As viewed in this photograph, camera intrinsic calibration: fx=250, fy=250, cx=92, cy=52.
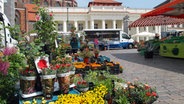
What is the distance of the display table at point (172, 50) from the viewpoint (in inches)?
602

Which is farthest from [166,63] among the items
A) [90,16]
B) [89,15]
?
[89,15]

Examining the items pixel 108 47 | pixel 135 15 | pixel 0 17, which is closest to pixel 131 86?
pixel 0 17

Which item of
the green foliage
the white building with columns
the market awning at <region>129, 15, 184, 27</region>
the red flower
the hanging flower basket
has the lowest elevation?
the hanging flower basket

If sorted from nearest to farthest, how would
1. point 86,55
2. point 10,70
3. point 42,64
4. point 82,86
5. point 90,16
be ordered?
point 10,70
point 42,64
point 82,86
point 86,55
point 90,16

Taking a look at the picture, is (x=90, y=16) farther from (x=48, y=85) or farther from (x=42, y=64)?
(x=48, y=85)

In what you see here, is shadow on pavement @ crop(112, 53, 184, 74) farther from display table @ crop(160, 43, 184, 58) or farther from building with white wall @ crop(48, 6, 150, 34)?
building with white wall @ crop(48, 6, 150, 34)

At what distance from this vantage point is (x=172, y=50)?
16.2 m

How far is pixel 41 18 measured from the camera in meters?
6.16

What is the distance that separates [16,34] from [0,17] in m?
6.56

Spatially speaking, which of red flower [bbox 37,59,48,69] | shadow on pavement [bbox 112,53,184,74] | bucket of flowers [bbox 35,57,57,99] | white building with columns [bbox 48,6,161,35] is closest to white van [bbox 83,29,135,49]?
white building with columns [bbox 48,6,161,35]

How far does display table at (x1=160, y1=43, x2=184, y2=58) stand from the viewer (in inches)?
602

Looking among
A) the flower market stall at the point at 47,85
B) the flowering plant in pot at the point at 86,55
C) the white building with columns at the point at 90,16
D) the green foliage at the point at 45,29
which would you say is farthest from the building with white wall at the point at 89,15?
the flower market stall at the point at 47,85

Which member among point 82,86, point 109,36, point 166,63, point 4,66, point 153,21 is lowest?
point 166,63

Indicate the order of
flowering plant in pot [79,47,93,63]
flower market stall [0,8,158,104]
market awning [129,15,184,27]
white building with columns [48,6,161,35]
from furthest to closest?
1. white building with columns [48,6,161,35]
2. market awning [129,15,184,27]
3. flowering plant in pot [79,47,93,63]
4. flower market stall [0,8,158,104]
